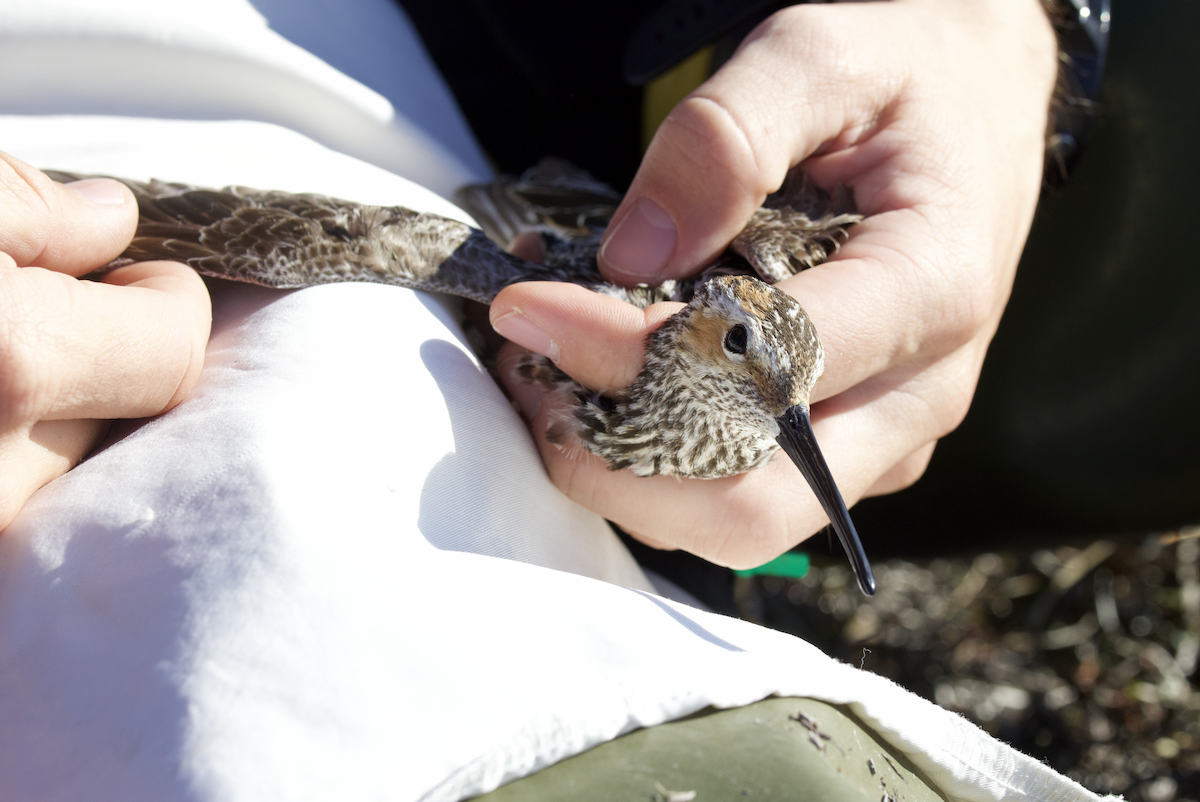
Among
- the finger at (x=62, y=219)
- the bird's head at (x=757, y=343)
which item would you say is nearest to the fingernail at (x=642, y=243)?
the bird's head at (x=757, y=343)

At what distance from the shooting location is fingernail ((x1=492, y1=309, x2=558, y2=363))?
1986mm

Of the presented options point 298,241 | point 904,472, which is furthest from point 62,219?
point 904,472

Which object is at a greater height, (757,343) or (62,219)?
(62,219)

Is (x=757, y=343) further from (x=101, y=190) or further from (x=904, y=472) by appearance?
(x=101, y=190)

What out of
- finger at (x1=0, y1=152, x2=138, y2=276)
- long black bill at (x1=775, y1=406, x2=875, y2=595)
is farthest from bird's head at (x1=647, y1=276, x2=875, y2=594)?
finger at (x1=0, y1=152, x2=138, y2=276)

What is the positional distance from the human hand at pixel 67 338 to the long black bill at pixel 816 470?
4.60 ft

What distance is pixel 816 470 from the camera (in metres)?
1.87

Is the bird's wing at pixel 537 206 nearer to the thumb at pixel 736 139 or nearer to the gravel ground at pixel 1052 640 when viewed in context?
the thumb at pixel 736 139

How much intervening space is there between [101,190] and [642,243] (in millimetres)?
1405

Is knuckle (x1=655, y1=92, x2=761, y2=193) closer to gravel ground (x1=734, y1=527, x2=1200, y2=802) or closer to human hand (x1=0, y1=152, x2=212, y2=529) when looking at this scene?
human hand (x1=0, y1=152, x2=212, y2=529)

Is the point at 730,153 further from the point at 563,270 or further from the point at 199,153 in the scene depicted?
the point at 199,153

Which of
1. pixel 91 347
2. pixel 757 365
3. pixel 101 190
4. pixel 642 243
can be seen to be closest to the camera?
pixel 91 347

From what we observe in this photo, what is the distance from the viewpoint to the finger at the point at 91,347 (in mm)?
1333

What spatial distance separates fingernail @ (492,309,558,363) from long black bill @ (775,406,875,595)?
63cm
